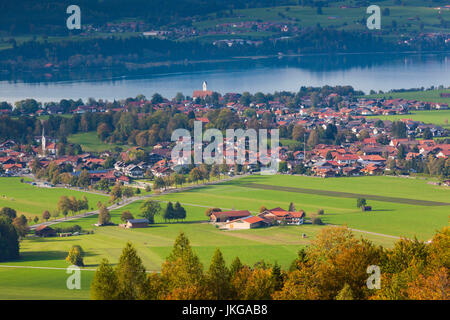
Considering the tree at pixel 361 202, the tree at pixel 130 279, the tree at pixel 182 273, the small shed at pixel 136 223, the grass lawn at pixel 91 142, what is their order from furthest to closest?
the grass lawn at pixel 91 142
the tree at pixel 361 202
the small shed at pixel 136 223
the tree at pixel 182 273
the tree at pixel 130 279

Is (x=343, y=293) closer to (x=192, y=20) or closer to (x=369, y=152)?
(x=369, y=152)

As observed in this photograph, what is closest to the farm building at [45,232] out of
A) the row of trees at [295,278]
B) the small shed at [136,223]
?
the small shed at [136,223]

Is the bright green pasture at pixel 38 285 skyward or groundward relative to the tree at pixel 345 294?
groundward

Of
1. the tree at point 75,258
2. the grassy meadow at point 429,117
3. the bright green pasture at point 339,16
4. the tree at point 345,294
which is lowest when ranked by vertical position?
the tree at point 75,258

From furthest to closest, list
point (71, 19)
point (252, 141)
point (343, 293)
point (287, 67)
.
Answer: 1. point (71, 19)
2. point (287, 67)
3. point (252, 141)
4. point (343, 293)

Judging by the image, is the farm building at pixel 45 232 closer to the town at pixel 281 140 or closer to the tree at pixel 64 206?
the tree at pixel 64 206

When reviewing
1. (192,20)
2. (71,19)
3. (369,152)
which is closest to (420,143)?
(369,152)

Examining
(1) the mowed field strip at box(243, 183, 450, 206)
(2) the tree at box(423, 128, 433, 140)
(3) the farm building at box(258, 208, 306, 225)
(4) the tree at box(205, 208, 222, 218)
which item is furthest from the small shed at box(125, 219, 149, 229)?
(2) the tree at box(423, 128, 433, 140)
